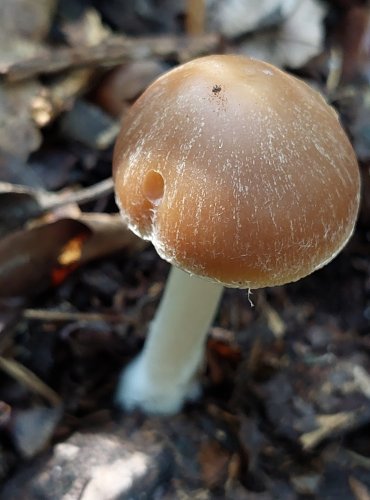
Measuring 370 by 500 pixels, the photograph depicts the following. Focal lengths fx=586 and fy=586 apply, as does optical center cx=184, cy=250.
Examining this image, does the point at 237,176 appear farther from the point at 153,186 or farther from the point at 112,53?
the point at 112,53

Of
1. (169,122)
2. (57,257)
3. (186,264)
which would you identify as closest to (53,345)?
(57,257)

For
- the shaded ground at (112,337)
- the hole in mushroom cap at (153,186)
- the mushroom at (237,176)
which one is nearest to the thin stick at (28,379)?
the shaded ground at (112,337)

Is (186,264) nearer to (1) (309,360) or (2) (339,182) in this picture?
(2) (339,182)

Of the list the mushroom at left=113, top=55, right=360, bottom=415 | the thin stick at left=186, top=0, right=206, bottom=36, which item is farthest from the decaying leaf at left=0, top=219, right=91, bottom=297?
the thin stick at left=186, top=0, right=206, bottom=36

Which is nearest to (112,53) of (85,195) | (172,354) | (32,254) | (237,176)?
(85,195)

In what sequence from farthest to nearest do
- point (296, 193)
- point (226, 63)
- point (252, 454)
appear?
1. point (252, 454)
2. point (226, 63)
3. point (296, 193)

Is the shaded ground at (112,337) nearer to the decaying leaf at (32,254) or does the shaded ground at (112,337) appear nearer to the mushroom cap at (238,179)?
the decaying leaf at (32,254)
